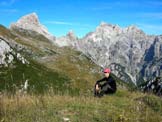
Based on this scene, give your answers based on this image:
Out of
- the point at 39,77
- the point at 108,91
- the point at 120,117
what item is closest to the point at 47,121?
the point at 120,117

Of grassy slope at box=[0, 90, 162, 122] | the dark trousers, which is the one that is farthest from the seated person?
grassy slope at box=[0, 90, 162, 122]

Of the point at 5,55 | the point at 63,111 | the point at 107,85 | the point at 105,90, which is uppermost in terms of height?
the point at 5,55

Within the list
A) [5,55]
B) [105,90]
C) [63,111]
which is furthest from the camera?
[5,55]

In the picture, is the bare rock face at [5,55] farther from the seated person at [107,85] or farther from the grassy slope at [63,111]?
the grassy slope at [63,111]

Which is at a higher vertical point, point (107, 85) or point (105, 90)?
point (107, 85)

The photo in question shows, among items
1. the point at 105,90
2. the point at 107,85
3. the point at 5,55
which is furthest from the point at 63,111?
the point at 5,55

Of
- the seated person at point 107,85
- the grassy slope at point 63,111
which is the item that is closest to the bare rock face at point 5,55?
the seated person at point 107,85

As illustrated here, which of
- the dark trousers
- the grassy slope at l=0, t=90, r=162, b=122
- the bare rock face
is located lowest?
the grassy slope at l=0, t=90, r=162, b=122

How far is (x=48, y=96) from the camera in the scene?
54.9 ft

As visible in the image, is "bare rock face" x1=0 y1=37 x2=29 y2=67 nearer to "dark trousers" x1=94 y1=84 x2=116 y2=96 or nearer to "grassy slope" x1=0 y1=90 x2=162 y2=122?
"dark trousers" x1=94 y1=84 x2=116 y2=96

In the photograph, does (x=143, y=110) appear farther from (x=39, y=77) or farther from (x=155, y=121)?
(x=39, y=77)

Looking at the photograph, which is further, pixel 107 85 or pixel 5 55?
pixel 5 55

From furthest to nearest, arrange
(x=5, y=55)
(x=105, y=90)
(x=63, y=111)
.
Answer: (x=5, y=55) < (x=105, y=90) < (x=63, y=111)

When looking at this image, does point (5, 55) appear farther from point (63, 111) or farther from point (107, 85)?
point (63, 111)
